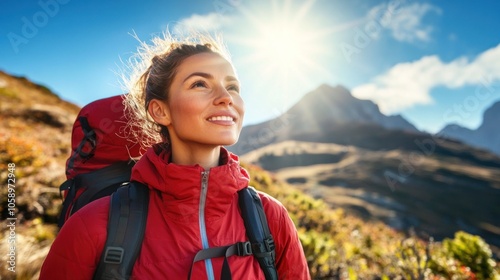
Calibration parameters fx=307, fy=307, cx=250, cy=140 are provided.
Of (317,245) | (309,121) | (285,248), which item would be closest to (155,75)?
(285,248)

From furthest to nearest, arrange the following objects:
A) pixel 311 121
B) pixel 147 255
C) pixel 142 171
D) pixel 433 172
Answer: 1. pixel 311 121
2. pixel 433 172
3. pixel 142 171
4. pixel 147 255

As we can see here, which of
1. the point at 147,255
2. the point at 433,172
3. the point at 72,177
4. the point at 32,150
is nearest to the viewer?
the point at 147,255

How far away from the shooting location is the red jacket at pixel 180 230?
1.43m

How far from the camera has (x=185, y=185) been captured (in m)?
1.67

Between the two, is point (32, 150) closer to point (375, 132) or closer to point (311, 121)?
point (375, 132)

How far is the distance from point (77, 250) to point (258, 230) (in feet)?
2.91

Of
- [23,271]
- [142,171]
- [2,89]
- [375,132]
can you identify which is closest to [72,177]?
[142,171]

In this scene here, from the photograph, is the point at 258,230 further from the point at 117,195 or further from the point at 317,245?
the point at 317,245

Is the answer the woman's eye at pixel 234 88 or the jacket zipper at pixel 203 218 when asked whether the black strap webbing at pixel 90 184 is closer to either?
the jacket zipper at pixel 203 218

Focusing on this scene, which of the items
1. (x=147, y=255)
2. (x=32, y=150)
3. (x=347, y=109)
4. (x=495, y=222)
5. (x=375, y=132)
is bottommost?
(x=495, y=222)

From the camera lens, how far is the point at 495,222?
4769 centimetres

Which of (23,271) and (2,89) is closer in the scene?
(23,271)

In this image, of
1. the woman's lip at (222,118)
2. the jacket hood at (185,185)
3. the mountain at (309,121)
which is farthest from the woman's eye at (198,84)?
the mountain at (309,121)

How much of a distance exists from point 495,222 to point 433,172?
68.4ft
